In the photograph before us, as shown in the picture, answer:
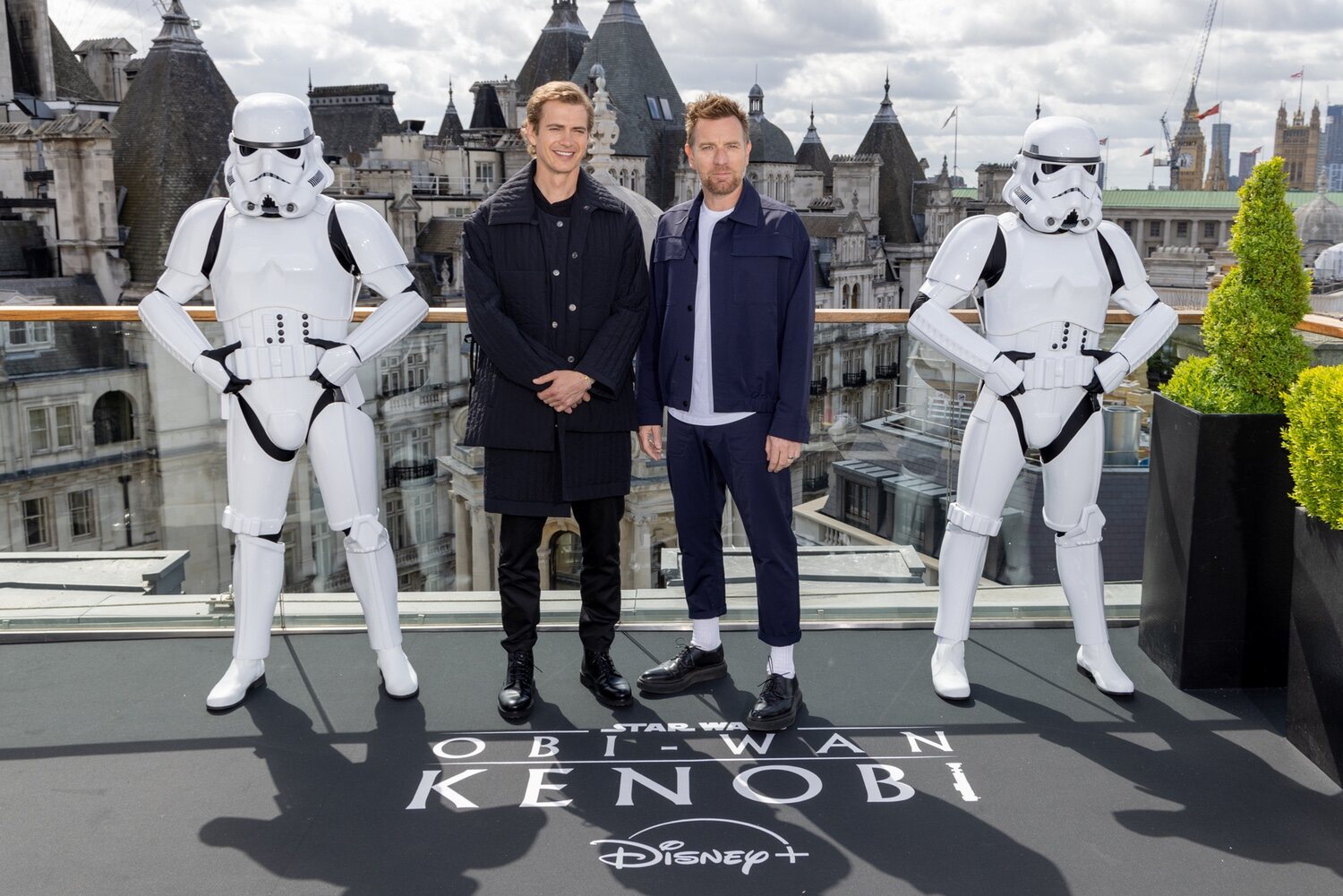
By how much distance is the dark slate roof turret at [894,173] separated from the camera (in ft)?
221

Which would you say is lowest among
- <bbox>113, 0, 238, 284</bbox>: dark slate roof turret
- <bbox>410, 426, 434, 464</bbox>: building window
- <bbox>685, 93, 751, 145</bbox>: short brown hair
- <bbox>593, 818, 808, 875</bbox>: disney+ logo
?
<bbox>593, 818, 808, 875</bbox>: disney+ logo

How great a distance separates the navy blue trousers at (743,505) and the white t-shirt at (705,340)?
0.04m

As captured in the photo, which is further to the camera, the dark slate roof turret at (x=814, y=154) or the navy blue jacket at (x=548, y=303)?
the dark slate roof turret at (x=814, y=154)

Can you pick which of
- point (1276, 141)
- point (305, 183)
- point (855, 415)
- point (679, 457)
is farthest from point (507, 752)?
point (1276, 141)

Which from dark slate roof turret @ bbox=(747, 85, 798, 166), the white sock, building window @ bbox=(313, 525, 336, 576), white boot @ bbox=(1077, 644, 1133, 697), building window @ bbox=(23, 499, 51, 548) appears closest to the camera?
white boot @ bbox=(1077, 644, 1133, 697)

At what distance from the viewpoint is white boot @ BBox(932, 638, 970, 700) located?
13.6ft

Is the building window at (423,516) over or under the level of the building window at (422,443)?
under

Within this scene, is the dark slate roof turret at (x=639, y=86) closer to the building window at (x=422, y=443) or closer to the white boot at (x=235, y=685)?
the building window at (x=422, y=443)

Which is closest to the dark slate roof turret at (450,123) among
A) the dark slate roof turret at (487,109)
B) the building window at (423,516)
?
the dark slate roof turret at (487,109)

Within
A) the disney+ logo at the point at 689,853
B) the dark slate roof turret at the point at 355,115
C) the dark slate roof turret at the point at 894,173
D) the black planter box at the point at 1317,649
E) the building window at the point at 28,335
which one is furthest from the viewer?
the dark slate roof turret at the point at 894,173

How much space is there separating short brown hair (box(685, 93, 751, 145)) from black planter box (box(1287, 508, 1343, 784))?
6.59 ft

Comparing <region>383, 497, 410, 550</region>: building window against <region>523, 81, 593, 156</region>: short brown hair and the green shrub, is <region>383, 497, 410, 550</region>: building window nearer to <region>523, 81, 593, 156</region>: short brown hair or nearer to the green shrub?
<region>523, 81, 593, 156</region>: short brown hair

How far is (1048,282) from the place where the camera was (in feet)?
13.0

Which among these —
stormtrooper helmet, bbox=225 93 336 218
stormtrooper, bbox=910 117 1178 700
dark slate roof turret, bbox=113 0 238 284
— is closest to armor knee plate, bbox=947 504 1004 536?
stormtrooper, bbox=910 117 1178 700
